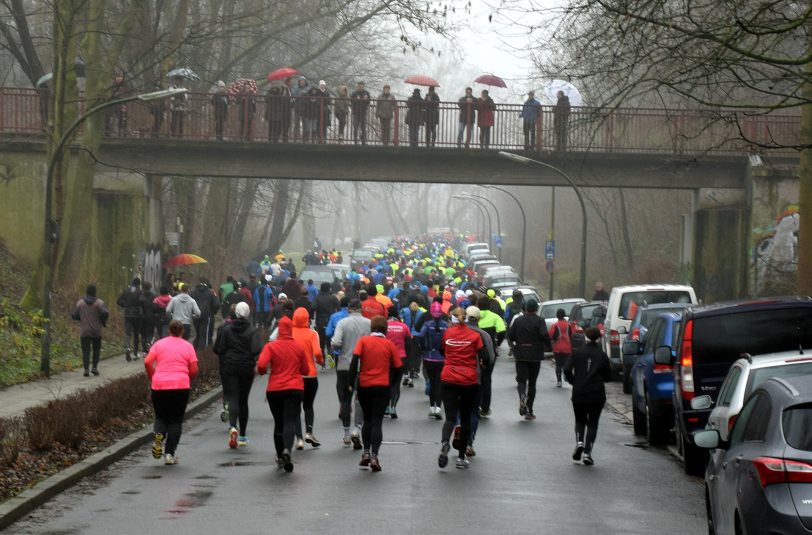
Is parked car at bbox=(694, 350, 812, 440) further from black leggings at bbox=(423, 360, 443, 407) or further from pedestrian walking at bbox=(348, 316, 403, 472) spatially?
black leggings at bbox=(423, 360, 443, 407)

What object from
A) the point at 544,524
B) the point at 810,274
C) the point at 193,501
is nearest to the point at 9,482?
the point at 193,501

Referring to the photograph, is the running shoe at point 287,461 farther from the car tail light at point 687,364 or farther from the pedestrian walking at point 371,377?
the car tail light at point 687,364

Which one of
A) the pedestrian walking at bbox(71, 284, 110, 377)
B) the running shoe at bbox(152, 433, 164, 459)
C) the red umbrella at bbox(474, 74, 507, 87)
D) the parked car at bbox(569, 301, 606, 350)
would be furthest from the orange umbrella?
the running shoe at bbox(152, 433, 164, 459)

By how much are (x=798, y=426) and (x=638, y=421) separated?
1159cm

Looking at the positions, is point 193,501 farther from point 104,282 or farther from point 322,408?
point 104,282

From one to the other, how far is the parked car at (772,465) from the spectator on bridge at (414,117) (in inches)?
1188

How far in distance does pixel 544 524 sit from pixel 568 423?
9.26m

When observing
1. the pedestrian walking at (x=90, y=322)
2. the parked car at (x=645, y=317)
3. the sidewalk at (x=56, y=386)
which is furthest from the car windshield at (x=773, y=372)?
the pedestrian walking at (x=90, y=322)

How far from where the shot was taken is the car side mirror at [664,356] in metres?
15.6

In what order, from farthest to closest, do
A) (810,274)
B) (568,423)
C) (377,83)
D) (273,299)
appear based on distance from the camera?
1. (377,83)
2. (273,299)
3. (810,274)
4. (568,423)

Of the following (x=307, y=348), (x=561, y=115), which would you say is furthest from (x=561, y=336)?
(x=561, y=115)

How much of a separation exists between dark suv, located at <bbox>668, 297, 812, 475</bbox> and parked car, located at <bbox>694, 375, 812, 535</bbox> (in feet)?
18.7

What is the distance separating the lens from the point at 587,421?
615 inches

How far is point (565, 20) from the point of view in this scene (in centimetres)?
1844
